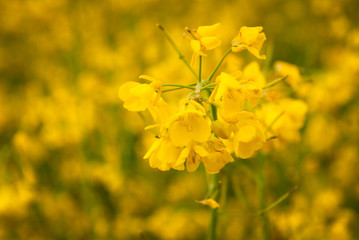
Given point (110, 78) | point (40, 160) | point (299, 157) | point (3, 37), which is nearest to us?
point (299, 157)

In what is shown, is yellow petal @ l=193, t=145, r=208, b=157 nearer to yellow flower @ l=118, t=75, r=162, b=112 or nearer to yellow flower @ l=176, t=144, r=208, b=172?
yellow flower @ l=176, t=144, r=208, b=172

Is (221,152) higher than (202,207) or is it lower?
higher

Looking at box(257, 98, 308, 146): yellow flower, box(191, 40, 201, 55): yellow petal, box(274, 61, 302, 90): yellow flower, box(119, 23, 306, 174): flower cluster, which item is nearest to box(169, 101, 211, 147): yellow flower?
box(119, 23, 306, 174): flower cluster

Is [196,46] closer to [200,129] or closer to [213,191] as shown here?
[200,129]

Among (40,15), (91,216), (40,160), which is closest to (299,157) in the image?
(91,216)

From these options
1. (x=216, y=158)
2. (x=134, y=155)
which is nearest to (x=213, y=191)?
(x=216, y=158)

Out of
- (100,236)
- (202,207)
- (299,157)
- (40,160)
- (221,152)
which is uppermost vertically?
(221,152)

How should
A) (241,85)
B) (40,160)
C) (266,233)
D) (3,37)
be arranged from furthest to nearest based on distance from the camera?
(3,37), (40,160), (266,233), (241,85)

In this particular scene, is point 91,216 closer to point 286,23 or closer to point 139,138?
point 139,138
